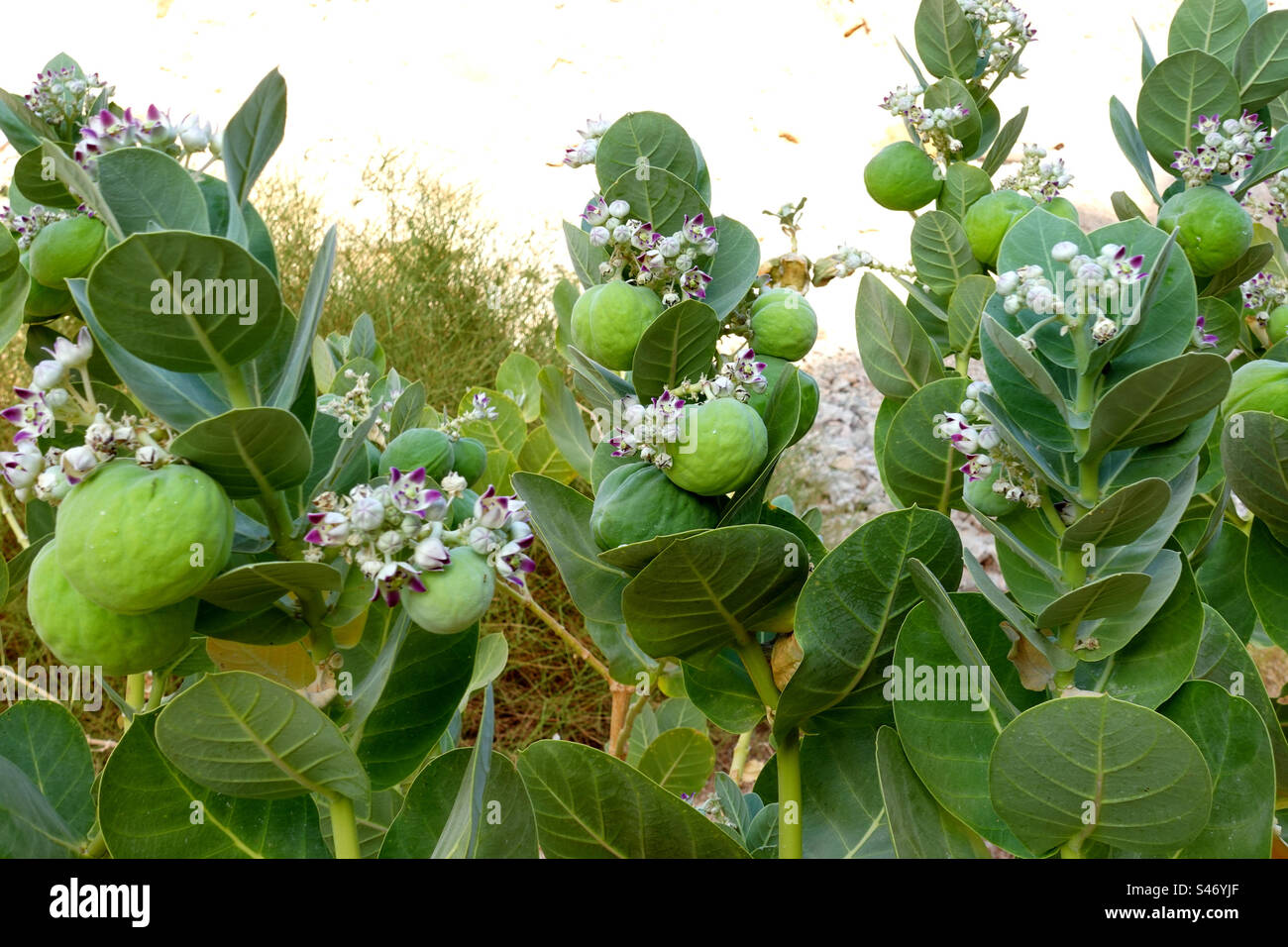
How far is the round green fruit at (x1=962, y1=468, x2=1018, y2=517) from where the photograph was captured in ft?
2.16

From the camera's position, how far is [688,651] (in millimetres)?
675

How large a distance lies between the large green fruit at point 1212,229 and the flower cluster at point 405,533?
62 centimetres

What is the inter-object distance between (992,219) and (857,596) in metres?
0.43

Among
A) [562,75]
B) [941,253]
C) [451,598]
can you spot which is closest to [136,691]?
[451,598]

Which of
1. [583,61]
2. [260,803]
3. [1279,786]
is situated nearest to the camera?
[260,803]

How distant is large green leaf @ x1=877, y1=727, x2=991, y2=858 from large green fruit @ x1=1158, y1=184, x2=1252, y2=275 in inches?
19.4

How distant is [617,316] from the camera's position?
2.15 feet

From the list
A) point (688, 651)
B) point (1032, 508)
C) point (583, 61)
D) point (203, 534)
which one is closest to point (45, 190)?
point (203, 534)

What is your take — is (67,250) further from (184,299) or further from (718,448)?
(718,448)

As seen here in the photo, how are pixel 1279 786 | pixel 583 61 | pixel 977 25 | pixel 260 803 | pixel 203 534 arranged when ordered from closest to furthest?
1. pixel 203 534
2. pixel 260 803
3. pixel 1279 786
4. pixel 977 25
5. pixel 583 61

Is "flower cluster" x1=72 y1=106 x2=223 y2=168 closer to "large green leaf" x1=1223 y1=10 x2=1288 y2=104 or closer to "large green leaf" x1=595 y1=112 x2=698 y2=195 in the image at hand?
"large green leaf" x1=595 y1=112 x2=698 y2=195

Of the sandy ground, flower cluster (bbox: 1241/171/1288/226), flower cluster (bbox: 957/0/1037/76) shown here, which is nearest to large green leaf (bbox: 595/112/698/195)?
flower cluster (bbox: 957/0/1037/76)
